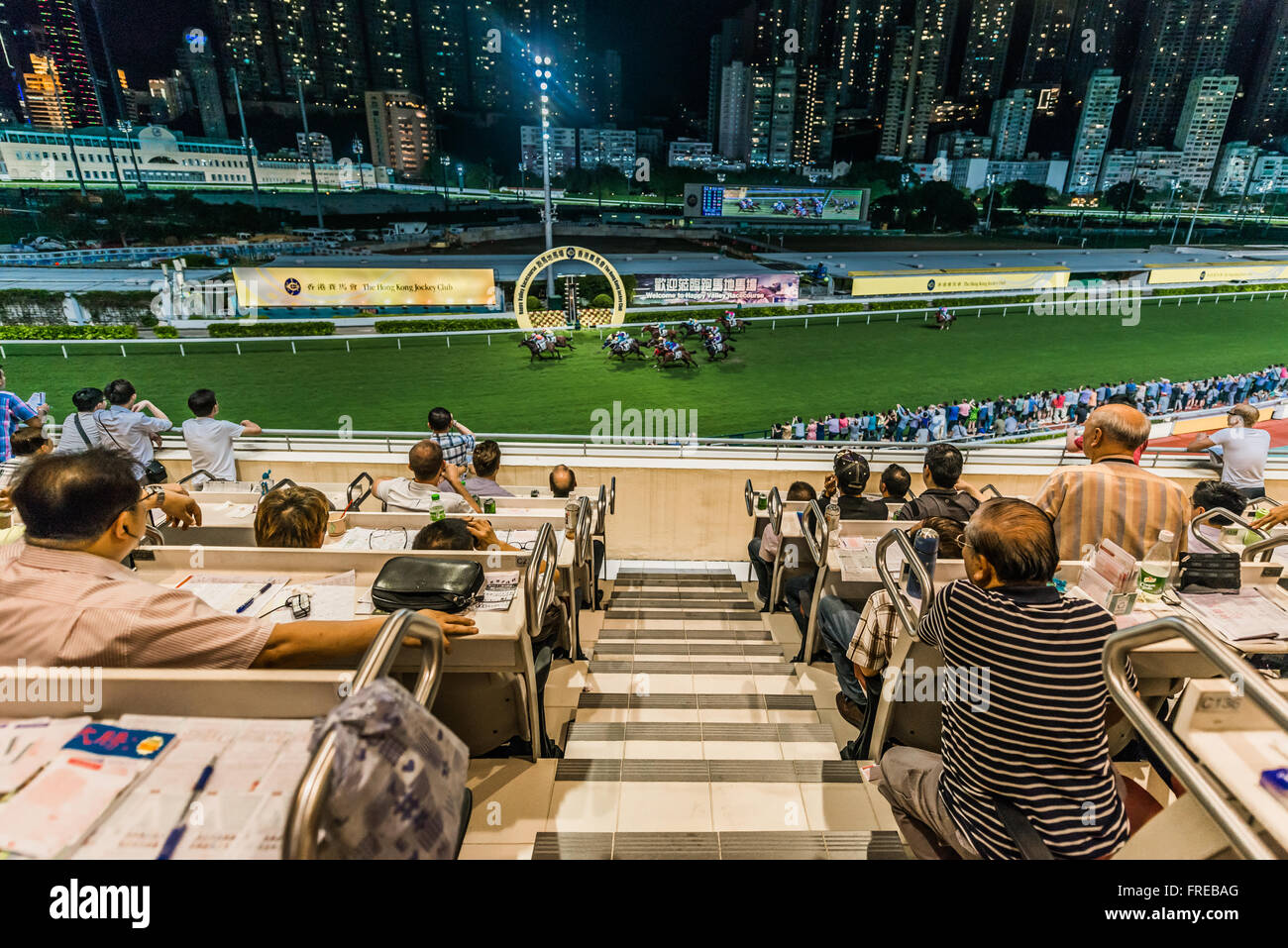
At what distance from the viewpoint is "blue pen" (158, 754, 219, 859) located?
974mm

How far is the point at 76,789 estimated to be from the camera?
1.08 meters

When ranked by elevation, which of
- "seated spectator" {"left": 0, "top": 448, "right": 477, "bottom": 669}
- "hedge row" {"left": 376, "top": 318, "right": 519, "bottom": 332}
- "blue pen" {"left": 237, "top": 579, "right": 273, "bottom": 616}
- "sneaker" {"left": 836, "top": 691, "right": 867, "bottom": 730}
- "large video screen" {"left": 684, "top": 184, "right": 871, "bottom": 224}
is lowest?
"sneaker" {"left": 836, "top": 691, "right": 867, "bottom": 730}

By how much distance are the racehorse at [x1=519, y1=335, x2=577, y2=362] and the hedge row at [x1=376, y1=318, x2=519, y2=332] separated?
1.61 metres

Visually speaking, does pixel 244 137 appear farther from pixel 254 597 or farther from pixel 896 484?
pixel 896 484

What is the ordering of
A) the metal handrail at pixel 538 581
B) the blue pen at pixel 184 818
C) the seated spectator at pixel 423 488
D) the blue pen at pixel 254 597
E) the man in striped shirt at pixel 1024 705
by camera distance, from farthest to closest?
the seated spectator at pixel 423 488 → the blue pen at pixel 254 597 → the metal handrail at pixel 538 581 → the man in striped shirt at pixel 1024 705 → the blue pen at pixel 184 818

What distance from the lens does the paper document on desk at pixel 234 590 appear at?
2244 millimetres

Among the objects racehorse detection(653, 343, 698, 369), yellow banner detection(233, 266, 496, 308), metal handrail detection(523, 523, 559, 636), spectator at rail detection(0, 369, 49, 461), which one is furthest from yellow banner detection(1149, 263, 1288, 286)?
spectator at rail detection(0, 369, 49, 461)

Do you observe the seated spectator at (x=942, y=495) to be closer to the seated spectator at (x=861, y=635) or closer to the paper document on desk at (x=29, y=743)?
the seated spectator at (x=861, y=635)

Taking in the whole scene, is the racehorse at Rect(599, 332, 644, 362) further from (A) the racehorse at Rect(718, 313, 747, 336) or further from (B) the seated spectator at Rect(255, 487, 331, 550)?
(B) the seated spectator at Rect(255, 487, 331, 550)

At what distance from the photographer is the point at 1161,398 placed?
47.1ft

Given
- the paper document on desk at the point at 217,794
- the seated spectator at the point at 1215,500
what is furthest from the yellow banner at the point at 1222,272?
the paper document on desk at the point at 217,794

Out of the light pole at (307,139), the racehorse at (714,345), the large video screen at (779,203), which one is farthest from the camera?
the large video screen at (779,203)

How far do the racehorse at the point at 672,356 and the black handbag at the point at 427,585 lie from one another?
14.1m
